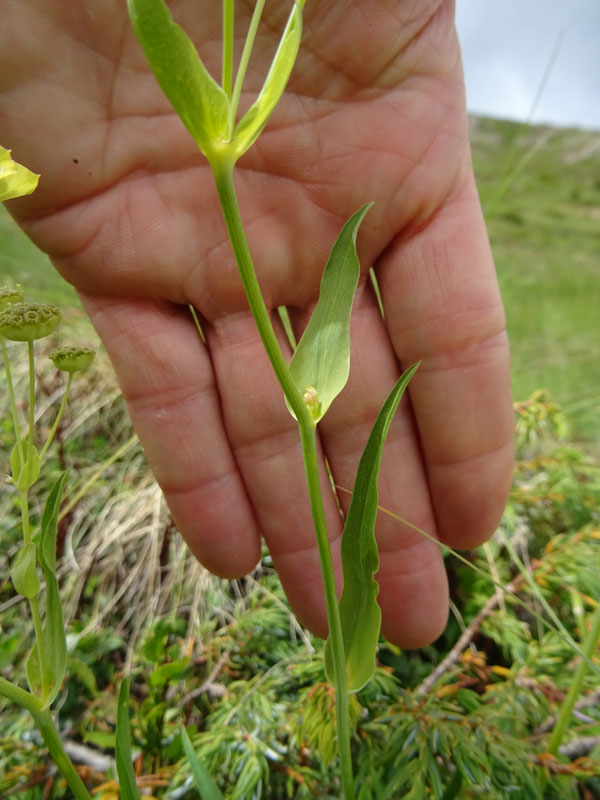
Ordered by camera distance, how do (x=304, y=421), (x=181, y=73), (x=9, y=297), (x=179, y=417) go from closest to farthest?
(x=181, y=73) < (x=304, y=421) < (x=9, y=297) < (x=179, y=417)

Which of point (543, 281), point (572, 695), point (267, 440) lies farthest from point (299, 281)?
point (543, 281)

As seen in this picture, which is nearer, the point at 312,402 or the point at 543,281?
the point at 312,402

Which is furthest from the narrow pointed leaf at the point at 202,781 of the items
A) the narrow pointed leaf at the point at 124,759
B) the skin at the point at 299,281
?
the skin at the point at 299,281

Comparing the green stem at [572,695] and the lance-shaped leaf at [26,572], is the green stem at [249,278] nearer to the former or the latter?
the lance-shaped leaf at [26,572]

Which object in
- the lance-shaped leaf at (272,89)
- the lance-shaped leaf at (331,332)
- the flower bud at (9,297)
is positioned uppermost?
the lance-shaped leaf at (272,89)

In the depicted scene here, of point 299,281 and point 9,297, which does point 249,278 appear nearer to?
point 9,297

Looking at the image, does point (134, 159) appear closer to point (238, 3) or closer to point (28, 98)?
point (28, 98)

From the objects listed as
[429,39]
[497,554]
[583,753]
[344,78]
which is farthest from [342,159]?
[583,753]
